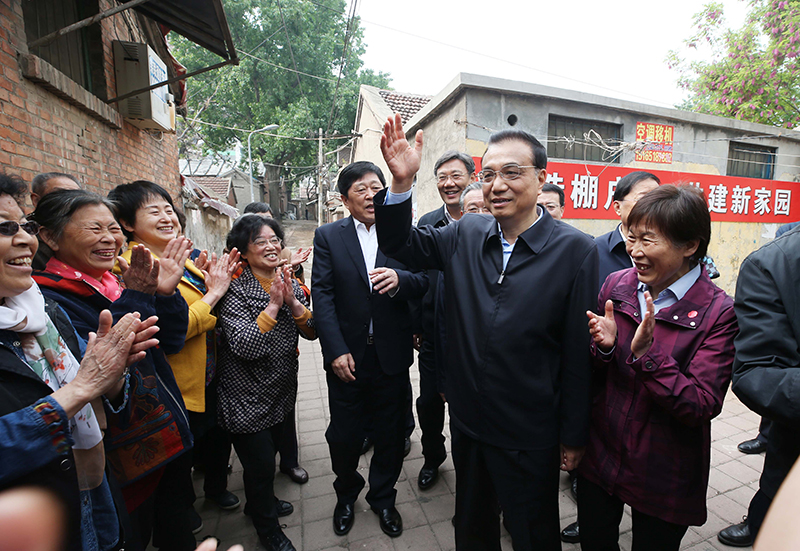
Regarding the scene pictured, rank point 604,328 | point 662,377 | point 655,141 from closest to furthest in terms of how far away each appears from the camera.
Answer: point 662,377 < point 604,328 < point 655,141

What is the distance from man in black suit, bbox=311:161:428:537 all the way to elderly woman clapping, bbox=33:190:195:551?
80 cm

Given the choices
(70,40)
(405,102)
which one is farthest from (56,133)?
(405,102)

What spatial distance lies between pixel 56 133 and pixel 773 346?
4804 millimetres

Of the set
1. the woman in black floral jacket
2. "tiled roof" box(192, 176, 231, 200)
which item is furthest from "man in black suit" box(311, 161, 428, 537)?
"tiled roof" box(192, 176, 231, 200)

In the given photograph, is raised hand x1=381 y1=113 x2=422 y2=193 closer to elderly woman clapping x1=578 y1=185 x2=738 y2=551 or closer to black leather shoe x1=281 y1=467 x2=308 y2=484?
elderly woman clapping x1=578 y1=185 x2=738 y2=551

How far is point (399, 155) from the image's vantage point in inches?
62.5

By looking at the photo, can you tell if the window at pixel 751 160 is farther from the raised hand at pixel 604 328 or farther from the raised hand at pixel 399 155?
the raised hand at pixel 399 155

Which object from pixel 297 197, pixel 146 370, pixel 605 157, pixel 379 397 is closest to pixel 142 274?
pixel 146 370

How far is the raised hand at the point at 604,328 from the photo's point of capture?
145 cm

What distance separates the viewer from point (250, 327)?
2.11m

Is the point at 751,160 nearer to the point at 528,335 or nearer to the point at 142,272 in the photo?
the point at 528,335

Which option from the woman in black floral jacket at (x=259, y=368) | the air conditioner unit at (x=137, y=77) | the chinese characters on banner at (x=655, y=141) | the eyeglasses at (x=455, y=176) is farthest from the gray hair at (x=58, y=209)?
the chinese characters on banner at (x=655, y=141)

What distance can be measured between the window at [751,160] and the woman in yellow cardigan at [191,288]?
1046 cm

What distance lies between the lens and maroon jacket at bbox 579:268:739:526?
1.34m
